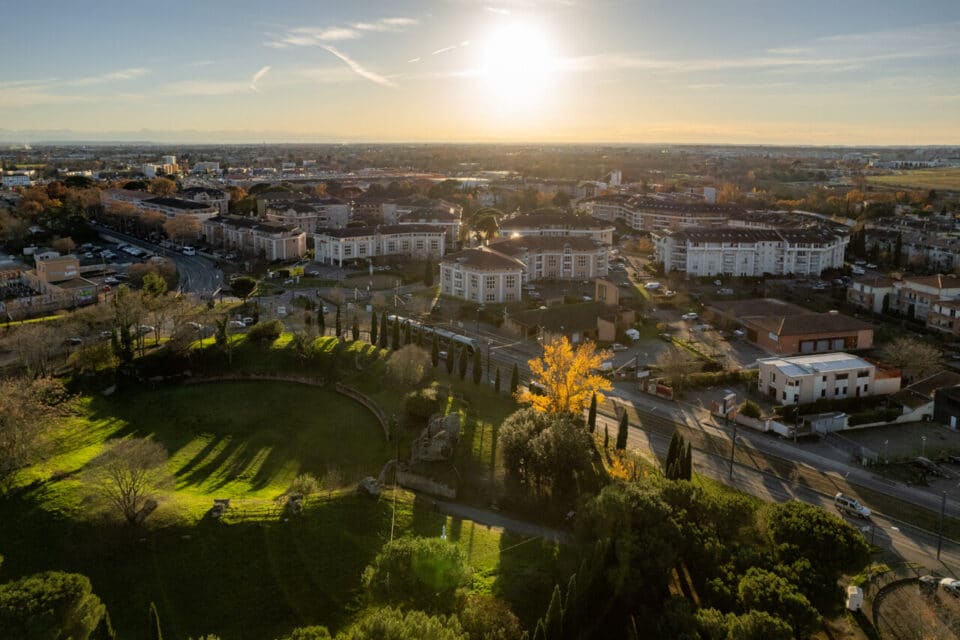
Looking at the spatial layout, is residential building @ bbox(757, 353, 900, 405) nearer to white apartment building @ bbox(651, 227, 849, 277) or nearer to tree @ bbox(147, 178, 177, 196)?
white apartment building @ bbox(651, 227, 849, 277)

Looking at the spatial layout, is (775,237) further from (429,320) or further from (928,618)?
(928,618)

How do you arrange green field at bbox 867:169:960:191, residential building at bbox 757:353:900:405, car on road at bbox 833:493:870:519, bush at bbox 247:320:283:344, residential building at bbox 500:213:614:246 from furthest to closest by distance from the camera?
green field at bbox 867:169:960:191 < residential building at bbox 500:213:614:246 < bush at bbox 247:320:283:344 < residential building at bbox 757:353:900:405 < car on road at bbox 833:493:870:519

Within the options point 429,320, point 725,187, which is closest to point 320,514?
point 429,320

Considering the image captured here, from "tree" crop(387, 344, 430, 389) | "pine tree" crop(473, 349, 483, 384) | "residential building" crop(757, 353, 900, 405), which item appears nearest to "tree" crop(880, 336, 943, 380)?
"residential building" crop(757, 353, 900, 405)

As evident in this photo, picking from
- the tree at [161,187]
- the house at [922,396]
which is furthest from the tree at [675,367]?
the tree at [161,187]

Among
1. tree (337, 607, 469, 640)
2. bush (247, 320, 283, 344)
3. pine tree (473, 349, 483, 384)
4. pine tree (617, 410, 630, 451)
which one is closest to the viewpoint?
tree (337, 607, 469, 640)

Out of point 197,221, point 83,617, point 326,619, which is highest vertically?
point 197,221

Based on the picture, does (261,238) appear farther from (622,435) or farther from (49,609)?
(49,609)
